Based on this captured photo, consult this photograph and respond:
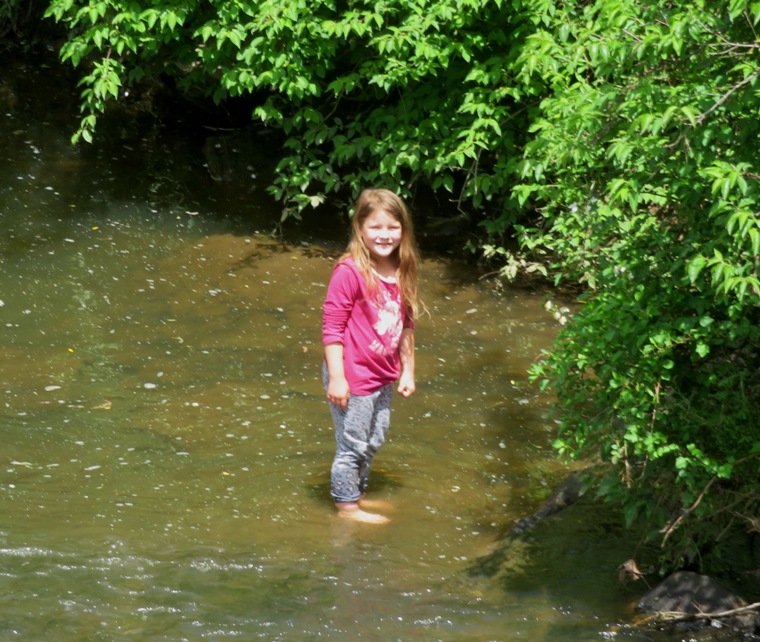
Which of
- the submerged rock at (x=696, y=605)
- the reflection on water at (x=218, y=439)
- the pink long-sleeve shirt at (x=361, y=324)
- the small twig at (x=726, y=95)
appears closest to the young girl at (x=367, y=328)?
the pink long-sleeve shirt at (x=361, y=324)

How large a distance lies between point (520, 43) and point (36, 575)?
5353 mm

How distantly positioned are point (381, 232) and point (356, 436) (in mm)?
992

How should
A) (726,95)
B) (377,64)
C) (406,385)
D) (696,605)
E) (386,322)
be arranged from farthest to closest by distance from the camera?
(377,64), (406,385), (386,322), (696,605), (726,95)

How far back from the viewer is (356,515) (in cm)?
552

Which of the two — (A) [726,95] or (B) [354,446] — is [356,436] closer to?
(B) [354,446]

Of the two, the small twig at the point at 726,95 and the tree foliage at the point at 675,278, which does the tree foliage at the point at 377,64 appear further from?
the small twig at the point at 726,95

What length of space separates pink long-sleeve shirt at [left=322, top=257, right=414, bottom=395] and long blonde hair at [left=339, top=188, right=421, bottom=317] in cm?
4

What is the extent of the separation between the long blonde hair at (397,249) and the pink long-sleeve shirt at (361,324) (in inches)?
1.4

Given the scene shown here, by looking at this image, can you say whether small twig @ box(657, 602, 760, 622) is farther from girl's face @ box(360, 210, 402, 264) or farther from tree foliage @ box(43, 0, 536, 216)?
tree foliage @ box(43, 0, 536, 216)

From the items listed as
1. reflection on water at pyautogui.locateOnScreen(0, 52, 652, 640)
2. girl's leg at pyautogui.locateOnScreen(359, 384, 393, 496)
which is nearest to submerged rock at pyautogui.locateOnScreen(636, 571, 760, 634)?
reflection on water at pyautogui.locateOnScreen(0, 52, 652, 640)

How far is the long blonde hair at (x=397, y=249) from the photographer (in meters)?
5.29

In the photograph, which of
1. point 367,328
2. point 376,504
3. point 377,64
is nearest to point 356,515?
point 376,504

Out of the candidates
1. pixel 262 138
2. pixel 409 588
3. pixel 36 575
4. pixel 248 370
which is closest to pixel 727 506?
pixel 409 588

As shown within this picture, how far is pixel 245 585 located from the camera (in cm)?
470
